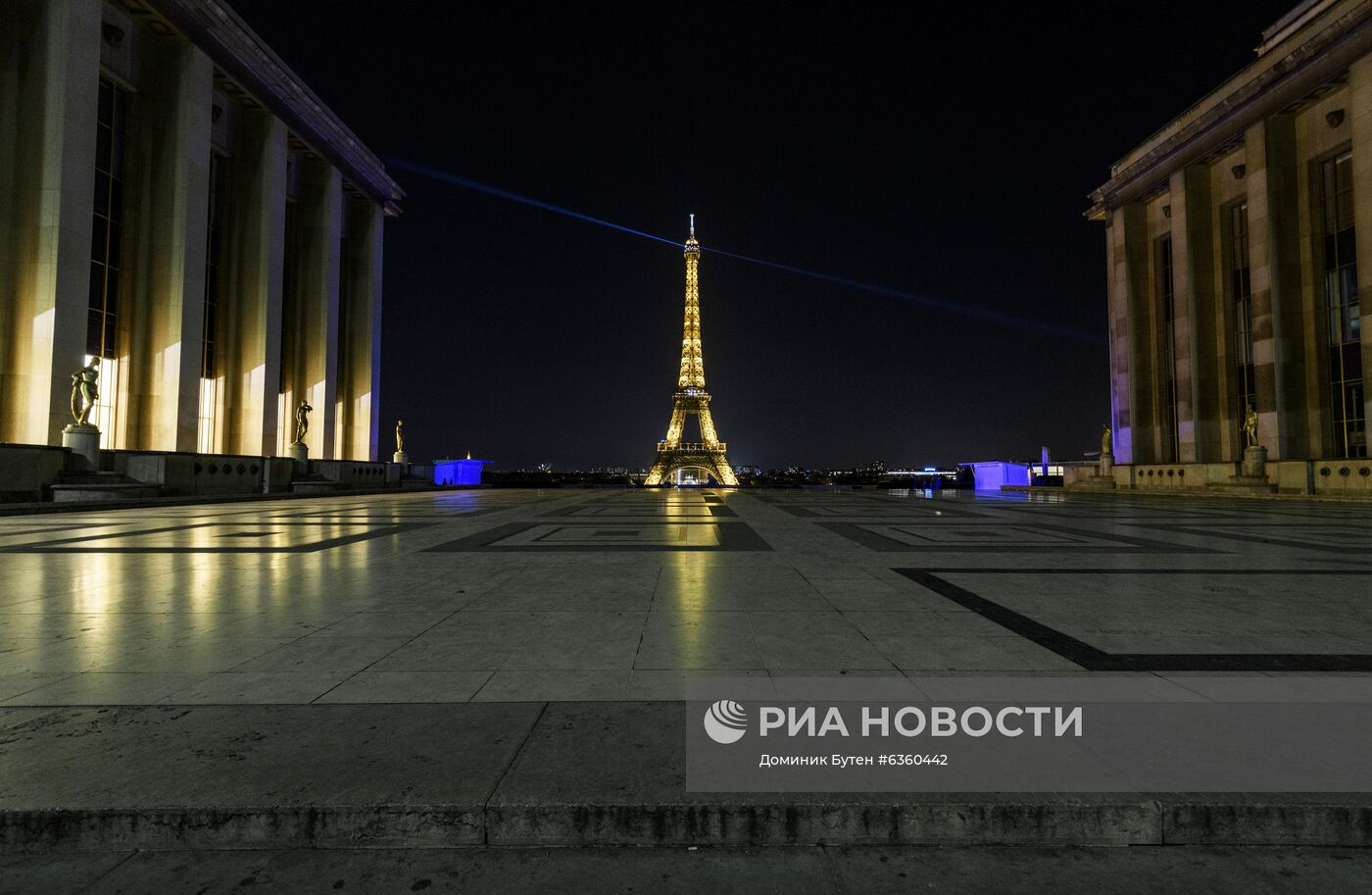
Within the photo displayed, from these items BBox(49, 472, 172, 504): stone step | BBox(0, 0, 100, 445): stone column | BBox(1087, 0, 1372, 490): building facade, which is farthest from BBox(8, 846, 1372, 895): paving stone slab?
BBox(1087, 0, 1372, 490): building facade

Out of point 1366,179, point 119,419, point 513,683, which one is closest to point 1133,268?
point 1366,179

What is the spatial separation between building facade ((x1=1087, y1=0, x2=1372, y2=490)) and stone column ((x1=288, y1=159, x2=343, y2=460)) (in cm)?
5074

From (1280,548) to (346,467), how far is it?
135 feet

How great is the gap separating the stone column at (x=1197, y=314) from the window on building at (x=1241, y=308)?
0.89 m

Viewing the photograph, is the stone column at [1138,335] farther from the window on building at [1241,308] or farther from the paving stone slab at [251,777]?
the paving stone slab at [251,777]

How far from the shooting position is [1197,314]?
41.2 meters

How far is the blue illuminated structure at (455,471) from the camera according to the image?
2239 inches

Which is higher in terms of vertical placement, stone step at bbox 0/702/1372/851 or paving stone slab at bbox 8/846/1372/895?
stone step at bbox 0/702/1372/851

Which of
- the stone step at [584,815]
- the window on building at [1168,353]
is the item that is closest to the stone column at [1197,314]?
the window on building at [1168,353]

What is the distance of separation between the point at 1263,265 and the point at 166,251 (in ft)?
178

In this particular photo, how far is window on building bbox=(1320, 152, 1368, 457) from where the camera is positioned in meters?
32.8

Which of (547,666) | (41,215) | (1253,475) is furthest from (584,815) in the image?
(1253,475)

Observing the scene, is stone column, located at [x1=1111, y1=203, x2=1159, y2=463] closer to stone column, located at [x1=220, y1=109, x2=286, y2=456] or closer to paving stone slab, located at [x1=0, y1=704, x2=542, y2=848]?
paving stone slab, located at [x1=0, y1=704, x2=542, y2=848]

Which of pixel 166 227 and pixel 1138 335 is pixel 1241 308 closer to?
pixel 1138 335
